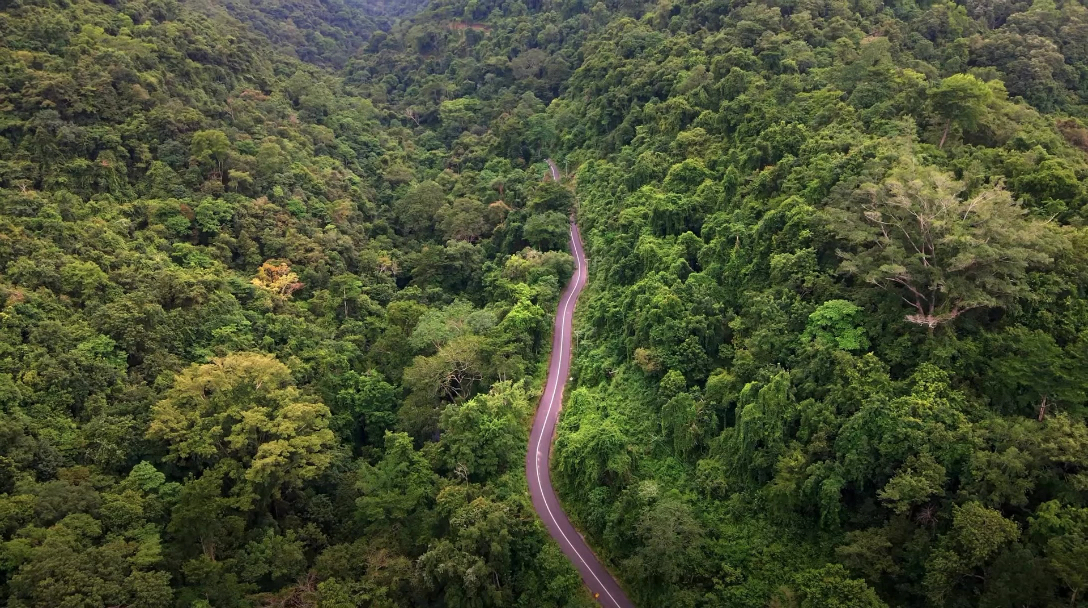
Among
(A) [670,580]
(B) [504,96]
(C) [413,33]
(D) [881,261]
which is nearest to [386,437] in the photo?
(A) [670,580]

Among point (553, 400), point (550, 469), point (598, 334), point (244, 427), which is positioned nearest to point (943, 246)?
point (598, 334)

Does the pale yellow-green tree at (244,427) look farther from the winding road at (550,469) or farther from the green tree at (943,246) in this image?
the green tree at (943,246)

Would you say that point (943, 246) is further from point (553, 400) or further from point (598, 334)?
point (553, 400)

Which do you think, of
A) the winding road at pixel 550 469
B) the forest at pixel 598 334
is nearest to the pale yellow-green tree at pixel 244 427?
the forest at pixel 598 334

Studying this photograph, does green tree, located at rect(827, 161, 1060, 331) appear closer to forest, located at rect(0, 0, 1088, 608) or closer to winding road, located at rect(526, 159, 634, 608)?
forest, located at rect(0, 0, 1088, 608)

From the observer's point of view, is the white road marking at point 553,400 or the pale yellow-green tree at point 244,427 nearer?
the white road marking at point 553,400

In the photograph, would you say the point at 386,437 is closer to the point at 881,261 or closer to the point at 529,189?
the point at 881,261
